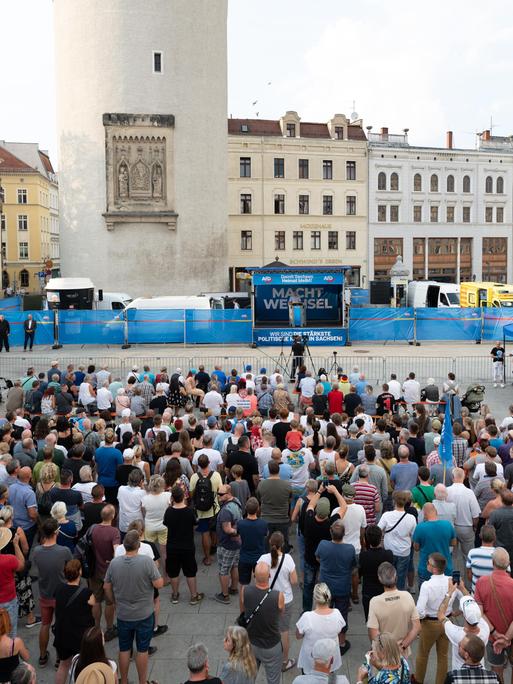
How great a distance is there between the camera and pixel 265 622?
689 centimetres

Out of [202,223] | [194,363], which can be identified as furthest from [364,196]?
[194,363]

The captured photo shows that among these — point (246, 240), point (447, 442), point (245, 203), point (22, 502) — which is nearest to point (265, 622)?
point (22, 502)

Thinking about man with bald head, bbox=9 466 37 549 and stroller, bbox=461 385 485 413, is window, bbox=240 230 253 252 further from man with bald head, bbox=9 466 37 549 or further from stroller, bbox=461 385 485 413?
man with bald head, bbox=9 466 37 549

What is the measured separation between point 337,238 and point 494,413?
4156 centimetres

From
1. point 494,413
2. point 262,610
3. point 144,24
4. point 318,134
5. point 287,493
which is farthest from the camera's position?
point 318,134

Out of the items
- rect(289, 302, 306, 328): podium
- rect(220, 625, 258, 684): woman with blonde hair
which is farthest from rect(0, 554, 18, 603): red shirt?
rect(289, 302, 306, 328): podium

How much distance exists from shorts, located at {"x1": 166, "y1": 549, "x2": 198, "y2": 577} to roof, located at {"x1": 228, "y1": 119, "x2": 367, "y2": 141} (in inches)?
2024

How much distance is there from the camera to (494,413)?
19219 millimetres

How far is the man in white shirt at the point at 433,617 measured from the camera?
7160mm

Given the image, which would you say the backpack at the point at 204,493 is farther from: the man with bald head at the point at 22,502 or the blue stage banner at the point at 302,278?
the blue stage banner at the point at 302,278

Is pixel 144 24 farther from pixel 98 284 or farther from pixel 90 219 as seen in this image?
pixel 98 284

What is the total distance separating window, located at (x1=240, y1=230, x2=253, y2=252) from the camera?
57969 mm

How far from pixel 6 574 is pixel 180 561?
7.07 ft

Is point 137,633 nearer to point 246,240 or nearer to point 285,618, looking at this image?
point 285,618
